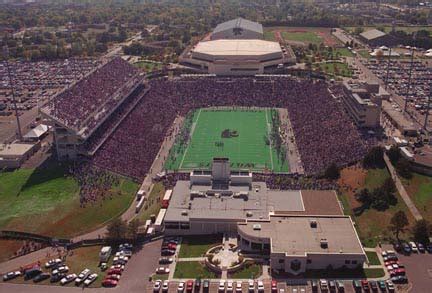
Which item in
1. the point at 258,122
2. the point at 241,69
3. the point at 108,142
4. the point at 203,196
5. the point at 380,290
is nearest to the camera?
the point at 380,290

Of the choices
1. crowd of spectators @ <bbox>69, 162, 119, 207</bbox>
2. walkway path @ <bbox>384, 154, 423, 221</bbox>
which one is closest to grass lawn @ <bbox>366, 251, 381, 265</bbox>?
walkway path @ <bbox>384, 154, 423, 221</bbox>

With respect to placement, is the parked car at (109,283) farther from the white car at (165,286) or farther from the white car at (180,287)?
the white car at (180,287)

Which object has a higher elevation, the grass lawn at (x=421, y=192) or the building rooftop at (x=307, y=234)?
the building rooftop at (x=307, y=234)

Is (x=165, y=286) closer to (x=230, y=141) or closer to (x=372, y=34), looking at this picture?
(x=230, y=141)

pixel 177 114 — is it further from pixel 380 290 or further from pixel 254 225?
pixel 380 290

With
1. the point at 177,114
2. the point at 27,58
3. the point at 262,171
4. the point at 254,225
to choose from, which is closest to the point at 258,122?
the point at 177,114

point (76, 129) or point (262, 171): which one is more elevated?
point (76, 129)

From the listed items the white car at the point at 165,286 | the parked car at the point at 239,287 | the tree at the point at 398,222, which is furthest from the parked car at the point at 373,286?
the white car at the point at 165,286

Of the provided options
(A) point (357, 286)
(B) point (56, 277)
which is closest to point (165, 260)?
(B) point (56, 277)
